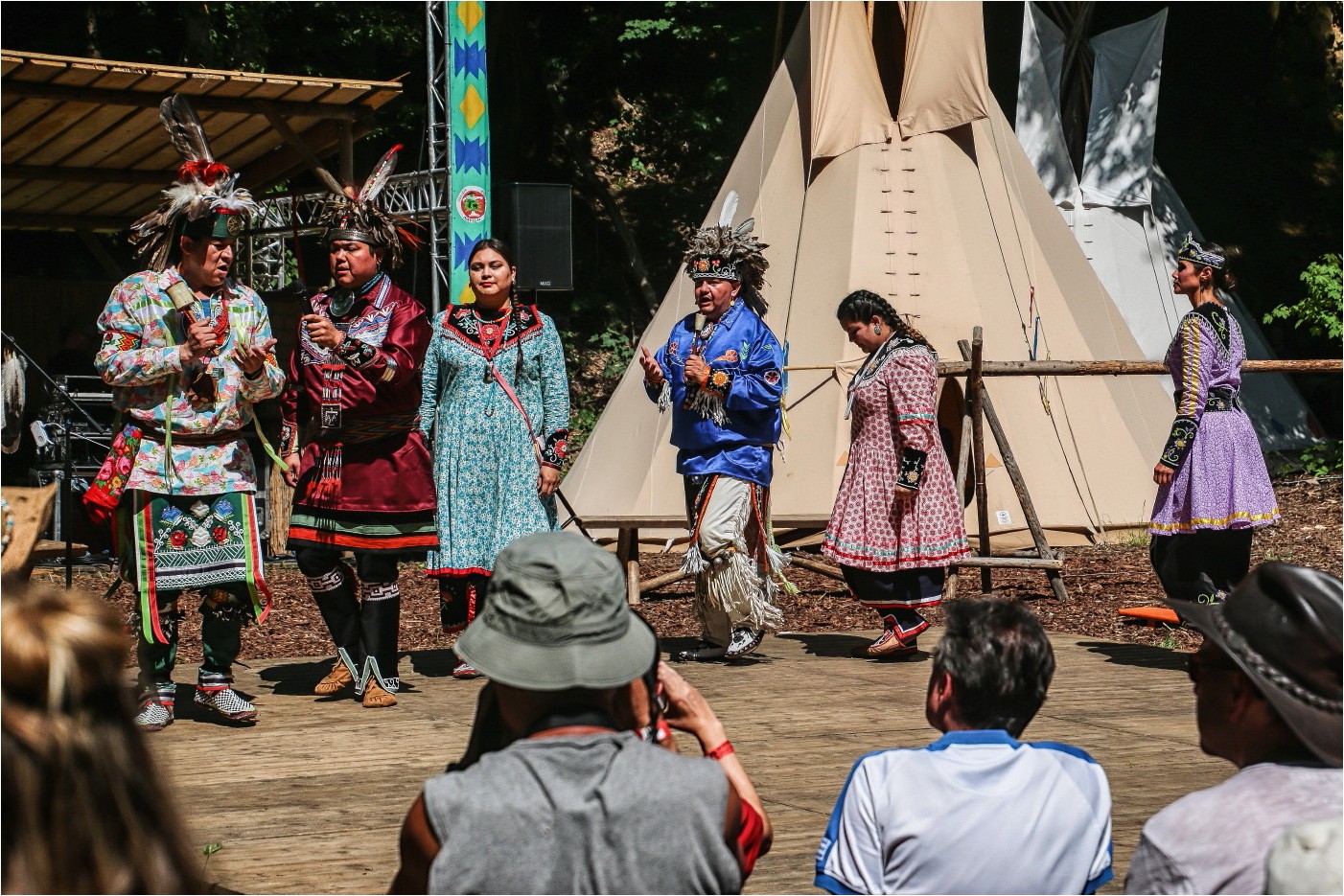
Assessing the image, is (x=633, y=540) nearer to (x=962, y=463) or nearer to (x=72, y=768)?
(x=962, y=463)

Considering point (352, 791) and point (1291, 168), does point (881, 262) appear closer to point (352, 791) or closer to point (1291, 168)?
point (352, 791)

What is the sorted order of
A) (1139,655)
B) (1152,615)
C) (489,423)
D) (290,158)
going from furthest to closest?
(290,158) → (1152,615) → (1139,655) → (489,423)

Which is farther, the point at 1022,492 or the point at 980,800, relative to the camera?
the point at 1022,492

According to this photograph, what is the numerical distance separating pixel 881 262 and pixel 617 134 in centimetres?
1165

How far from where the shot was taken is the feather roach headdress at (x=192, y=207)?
5.29 metres

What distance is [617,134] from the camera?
2173 cm

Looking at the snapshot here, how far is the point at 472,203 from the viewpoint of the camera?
444 inches

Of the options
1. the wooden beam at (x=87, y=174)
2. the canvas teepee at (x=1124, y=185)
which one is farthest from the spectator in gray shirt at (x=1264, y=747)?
the canvas teepee at (x=1124, y=185)

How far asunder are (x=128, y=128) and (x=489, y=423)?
24.6 feet

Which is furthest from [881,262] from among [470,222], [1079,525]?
[470,222]

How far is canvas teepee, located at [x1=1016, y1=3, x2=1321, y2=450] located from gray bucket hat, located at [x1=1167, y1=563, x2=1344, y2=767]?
1390 cm

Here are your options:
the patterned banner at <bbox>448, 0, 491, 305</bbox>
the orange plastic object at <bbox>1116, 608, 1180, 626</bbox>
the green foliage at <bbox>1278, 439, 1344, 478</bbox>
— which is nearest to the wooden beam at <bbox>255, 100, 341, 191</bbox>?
the patterned banner at <bbox>448, 0, 491, 305</bbox>

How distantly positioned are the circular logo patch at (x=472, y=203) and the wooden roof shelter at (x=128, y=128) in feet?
2.77

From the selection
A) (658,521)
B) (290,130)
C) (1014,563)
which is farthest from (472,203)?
(1014,563)
